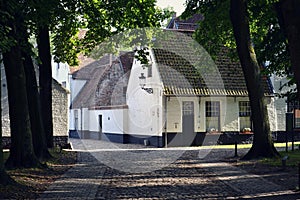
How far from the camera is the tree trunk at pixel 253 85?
1878 centimetres

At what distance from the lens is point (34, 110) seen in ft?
61.0

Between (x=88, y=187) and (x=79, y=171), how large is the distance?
4130 millimetres

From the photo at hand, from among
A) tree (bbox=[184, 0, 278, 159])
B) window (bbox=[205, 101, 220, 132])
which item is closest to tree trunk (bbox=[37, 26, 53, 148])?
tree (bbox=[184, 0, 278, 159])

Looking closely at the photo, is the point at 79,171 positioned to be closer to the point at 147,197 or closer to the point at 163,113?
the point at 147,197

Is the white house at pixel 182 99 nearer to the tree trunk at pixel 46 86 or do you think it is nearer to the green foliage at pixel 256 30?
the green foliage at pixel 256 30

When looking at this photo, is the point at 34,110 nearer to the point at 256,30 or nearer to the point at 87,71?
the point at 256,30

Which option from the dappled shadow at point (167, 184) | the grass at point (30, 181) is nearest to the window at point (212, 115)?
the dappled shadow at point (167, 184)

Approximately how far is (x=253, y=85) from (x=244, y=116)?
14.1 m

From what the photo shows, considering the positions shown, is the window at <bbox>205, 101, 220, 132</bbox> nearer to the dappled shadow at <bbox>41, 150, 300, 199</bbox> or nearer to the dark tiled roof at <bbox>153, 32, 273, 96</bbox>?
the dark tiled roof at <bbox>153, 32, 273, 96</bbox>

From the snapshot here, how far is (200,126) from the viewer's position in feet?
103

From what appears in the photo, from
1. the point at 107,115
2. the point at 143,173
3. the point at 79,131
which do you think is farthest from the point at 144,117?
the point at 143,173

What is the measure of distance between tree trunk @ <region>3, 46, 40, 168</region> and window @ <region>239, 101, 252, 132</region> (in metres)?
19.7

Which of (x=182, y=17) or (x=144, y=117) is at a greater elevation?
(x=182, y=17)

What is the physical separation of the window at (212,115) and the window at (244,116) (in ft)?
5.72
